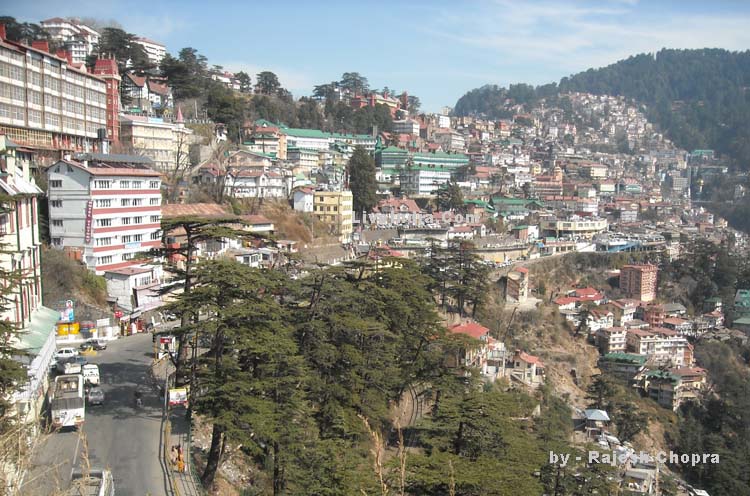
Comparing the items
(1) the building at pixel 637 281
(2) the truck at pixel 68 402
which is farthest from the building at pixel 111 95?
(1) the building at pixel 637 281

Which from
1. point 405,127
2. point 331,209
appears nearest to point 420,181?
point 331,209

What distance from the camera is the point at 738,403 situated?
29.9 m

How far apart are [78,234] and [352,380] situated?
11323 mm

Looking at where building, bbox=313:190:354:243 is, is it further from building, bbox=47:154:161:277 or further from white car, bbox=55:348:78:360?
white car, bbox=55:348:78:360

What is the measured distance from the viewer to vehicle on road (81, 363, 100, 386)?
43.1 feet

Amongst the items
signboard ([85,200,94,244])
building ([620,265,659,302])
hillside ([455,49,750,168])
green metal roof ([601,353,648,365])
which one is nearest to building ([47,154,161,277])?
signboard ([85,200,94,244])

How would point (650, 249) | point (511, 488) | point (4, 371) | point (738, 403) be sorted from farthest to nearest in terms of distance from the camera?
point (650, 249)
point (738, 403)
point (511, 488)
point (4, 371)

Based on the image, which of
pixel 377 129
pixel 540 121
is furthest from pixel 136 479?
pixel 540 121

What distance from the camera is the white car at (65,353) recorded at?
1485 cm

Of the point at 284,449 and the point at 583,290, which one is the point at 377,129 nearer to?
the point at 583,290

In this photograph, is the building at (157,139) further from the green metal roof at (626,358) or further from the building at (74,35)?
the green metal roof at (626,358)

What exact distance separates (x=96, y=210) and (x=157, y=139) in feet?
46.1

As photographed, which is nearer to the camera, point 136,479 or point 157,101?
point 136,479

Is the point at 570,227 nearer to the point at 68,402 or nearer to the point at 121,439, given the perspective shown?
the point at 121,439
